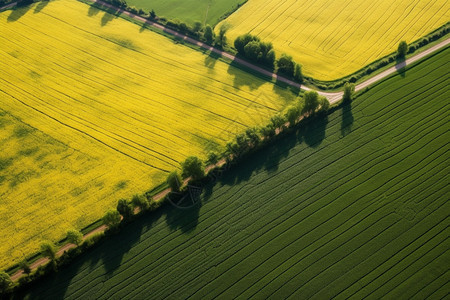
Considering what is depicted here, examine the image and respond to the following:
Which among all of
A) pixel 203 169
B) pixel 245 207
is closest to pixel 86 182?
pixel 203 169

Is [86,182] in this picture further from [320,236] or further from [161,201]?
[320,236]

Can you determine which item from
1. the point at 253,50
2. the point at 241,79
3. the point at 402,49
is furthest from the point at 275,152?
the point at 402,49

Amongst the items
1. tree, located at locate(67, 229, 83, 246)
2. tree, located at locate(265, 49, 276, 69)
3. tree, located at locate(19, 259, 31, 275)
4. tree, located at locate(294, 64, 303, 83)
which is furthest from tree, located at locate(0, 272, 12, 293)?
tree, located at locate(265, 49, 276, 69)

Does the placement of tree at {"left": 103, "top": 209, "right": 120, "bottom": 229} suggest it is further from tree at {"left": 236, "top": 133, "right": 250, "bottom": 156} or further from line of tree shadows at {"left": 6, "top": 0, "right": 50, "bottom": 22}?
line of tree shadows at {"left": 6, "top": 0, "right": 50, "bottom": 22}

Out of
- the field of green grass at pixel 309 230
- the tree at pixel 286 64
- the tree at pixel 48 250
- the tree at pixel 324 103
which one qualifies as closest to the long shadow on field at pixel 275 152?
the field of green grass at pixel 309 230

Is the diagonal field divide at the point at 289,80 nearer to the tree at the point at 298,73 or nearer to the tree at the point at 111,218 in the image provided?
the tree at the point at 298,73
